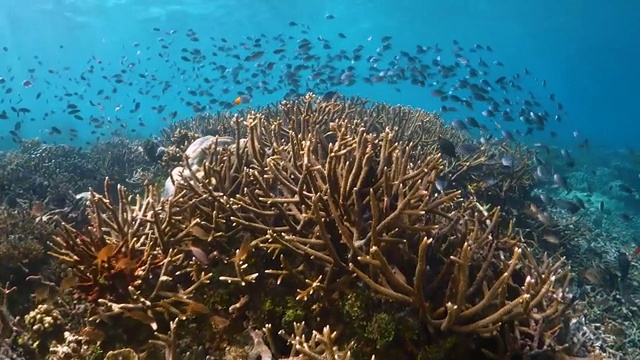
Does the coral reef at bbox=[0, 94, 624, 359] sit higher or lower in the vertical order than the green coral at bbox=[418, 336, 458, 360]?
higher

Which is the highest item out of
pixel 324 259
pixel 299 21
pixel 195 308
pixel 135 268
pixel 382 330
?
pixel 299 21

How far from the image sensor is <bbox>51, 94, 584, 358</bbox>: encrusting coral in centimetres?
300

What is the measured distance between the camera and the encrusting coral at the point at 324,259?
2996mm

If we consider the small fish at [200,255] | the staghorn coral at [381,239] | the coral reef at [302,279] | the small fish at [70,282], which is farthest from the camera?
the small fish at [70,282]

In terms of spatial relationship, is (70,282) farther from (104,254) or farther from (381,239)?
(381,239)

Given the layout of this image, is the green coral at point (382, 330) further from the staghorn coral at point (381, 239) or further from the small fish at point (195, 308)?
the small fish at point (195, 308)

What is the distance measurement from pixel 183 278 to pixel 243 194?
94cm

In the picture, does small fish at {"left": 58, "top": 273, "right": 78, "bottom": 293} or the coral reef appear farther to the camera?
small fish at {"left": 58, "top": 273, "right": 78, "bottom": 293}

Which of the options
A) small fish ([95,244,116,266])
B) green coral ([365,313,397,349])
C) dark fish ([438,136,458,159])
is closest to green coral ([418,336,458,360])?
green coral ([365,313,397,349])

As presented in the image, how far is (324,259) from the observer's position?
3234 millimetres

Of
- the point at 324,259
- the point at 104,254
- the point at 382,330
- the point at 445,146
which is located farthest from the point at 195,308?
the point at 445,146

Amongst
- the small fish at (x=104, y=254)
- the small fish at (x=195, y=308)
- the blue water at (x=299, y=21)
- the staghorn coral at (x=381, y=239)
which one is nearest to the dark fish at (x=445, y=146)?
the staghorn coral at (x=381, y=239)

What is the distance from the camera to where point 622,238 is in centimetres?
1370

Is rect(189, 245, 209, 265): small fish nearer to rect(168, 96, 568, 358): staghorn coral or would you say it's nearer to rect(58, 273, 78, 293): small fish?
rect(168, 96, 568, 358): staghorn coral
